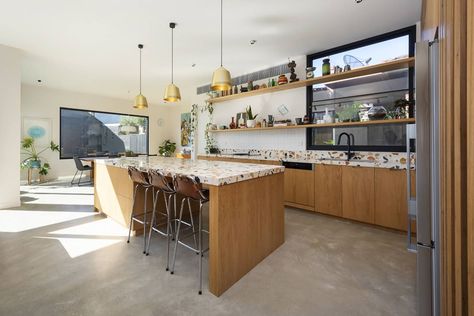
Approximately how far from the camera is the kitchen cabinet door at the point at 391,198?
114 inches

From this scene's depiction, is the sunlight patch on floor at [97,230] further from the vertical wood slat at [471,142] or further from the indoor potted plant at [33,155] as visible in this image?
the indoor potted plant at [33,155]

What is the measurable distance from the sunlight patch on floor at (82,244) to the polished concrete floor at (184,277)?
1 centimetres

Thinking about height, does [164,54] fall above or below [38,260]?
above

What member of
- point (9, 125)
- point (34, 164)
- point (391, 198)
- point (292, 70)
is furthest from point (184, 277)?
point (34, 164)

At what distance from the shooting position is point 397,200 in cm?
294

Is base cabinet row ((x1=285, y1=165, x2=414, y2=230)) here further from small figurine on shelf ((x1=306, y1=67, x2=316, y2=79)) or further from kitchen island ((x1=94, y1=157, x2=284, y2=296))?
small figurine on shelf ((x1=306, y1=67, x2=316, y2=79))

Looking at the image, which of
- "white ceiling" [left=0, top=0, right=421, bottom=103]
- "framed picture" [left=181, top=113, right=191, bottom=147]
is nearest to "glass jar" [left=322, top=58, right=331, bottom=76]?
"white ceiling" [left=0, top=0, right=421, bottom=103]

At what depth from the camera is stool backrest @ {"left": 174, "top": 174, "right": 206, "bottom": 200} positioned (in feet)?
6.24

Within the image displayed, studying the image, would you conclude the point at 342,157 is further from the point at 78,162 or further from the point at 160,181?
the point at 78,162

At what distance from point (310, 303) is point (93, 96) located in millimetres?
8668

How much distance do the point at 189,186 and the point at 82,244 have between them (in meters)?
1.70

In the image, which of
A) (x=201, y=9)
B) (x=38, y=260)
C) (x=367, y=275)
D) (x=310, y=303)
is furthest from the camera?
(x=201, y=9)

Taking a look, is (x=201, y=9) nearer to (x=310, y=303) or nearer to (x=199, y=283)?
(x=199, y=283)

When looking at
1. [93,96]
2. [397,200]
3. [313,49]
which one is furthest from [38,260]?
[93,96]
